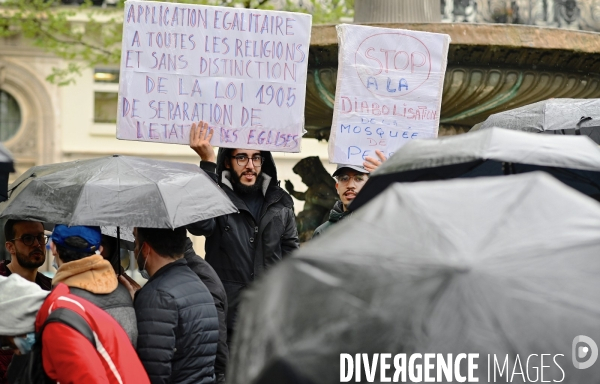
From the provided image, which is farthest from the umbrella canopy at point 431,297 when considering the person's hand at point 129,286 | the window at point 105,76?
the window at point 105,76

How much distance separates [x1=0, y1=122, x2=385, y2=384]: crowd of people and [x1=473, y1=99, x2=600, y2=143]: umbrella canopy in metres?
0.71

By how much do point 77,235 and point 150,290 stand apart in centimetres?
34

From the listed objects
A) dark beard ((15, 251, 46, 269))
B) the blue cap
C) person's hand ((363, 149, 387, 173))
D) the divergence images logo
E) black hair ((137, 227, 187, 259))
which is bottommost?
dark beard ((15, 251, 46, 269))

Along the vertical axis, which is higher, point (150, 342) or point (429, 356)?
point (429, 356)

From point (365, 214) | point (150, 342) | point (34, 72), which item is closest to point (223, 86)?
point (150, 342)

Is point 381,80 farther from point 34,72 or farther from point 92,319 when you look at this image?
point 34,72

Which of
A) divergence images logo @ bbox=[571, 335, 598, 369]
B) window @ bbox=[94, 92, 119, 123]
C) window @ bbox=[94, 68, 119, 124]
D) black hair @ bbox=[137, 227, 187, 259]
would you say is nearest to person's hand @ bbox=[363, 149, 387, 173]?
black hair @ bbox=[137, 227, 187, 259]

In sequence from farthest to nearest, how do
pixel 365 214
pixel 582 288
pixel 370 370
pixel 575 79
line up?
pixel 575 79, pixel 365 214, pixel 582 288, pixel 370 370

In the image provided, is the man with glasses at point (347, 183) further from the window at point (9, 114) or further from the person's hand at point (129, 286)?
the window at point (9, 114)

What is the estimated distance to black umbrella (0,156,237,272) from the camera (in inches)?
185

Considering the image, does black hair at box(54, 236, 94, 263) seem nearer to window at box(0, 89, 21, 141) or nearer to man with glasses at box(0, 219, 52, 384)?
man with glasses at box(0, 219, 52, 384)

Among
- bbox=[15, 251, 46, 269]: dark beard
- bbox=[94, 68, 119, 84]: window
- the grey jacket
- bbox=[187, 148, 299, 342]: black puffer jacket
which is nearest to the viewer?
the grey jacket

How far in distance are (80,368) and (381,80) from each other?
2.92m

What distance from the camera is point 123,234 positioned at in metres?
6.05
